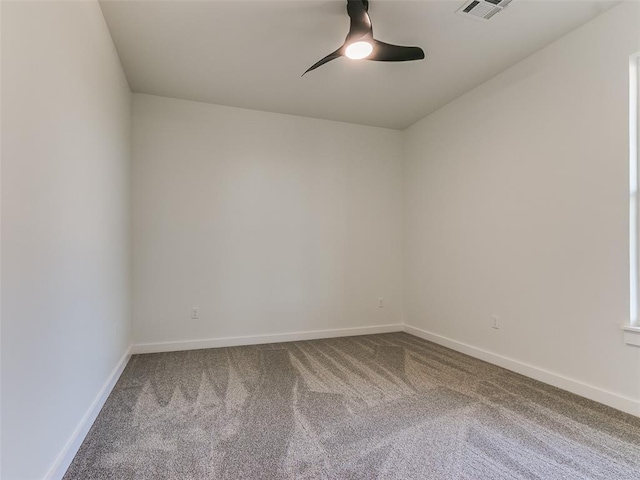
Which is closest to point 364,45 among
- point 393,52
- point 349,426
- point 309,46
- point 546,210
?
point 393,52

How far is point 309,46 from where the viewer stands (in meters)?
2.75

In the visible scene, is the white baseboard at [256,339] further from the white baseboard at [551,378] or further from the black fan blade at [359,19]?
the black fan blade at [359,19]

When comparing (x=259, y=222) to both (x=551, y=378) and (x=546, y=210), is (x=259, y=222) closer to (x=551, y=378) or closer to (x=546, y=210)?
(x=546, y=210)

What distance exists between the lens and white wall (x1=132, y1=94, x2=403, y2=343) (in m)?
3.62

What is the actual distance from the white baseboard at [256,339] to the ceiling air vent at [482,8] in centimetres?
343

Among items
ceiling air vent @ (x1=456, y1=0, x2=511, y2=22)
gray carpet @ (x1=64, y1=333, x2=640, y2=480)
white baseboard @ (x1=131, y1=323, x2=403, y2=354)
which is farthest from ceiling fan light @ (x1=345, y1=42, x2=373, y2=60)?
white baseboard @ (x1=131, y1=323, x2=403, y2=354)

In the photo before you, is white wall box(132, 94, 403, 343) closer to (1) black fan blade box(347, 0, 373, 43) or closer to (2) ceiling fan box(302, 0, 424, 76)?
(2) ceiling fan box(302, 0, 424, 76)

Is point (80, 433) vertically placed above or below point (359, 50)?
below

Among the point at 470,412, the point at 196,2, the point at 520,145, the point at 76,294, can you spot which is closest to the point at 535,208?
the point at 520,145

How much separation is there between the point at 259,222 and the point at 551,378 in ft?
10.4

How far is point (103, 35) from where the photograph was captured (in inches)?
94.5

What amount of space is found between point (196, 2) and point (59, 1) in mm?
899

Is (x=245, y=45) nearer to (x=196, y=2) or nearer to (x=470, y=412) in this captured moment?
(x=196, y=2)

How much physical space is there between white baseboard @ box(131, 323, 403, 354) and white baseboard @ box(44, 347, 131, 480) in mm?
782
